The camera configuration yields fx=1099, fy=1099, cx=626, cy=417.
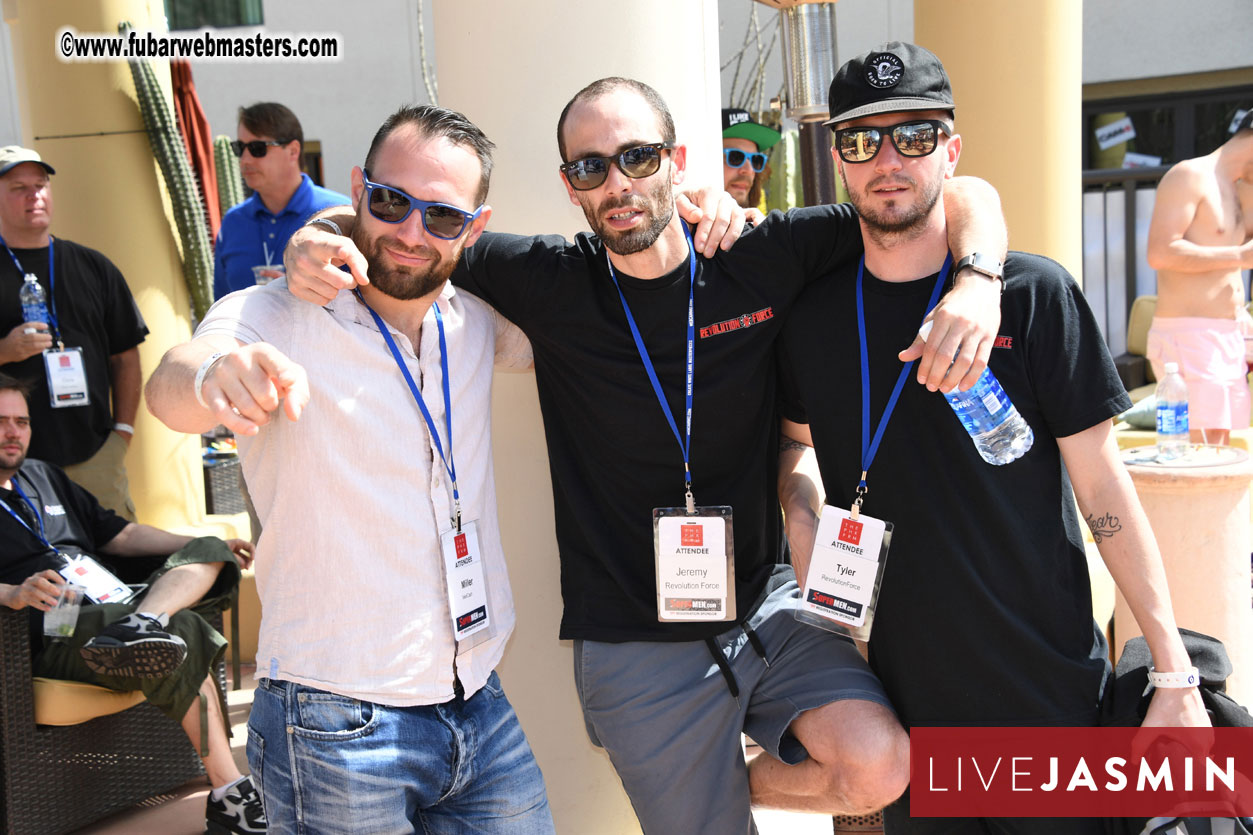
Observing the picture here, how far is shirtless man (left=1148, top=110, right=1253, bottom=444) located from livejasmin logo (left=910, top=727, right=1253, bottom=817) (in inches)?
172

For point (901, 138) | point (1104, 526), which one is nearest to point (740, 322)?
point (901, 138)

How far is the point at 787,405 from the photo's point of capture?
113 inches

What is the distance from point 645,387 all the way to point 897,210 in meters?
0.73

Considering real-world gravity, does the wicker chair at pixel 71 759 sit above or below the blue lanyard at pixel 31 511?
below

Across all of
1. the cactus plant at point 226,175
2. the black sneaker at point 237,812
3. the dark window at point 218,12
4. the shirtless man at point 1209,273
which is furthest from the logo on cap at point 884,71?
the dark window at point 218,12

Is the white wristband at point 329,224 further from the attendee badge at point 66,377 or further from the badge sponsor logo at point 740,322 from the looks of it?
the attendee badge at point 66,377

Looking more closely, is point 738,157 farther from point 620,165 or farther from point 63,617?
point 63,617

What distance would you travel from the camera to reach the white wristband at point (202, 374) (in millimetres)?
2020

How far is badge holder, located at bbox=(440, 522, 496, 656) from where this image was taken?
2.35m

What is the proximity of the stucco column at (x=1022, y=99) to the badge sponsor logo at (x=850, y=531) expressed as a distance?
3926mm

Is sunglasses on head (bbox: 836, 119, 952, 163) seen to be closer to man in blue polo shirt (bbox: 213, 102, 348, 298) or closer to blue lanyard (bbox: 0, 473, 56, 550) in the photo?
blue lanyard (bbox: 0, 473, 56, 550)

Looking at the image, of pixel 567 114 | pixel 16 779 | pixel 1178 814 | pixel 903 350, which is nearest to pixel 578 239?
pixel 567 114

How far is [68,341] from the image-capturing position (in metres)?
5.42

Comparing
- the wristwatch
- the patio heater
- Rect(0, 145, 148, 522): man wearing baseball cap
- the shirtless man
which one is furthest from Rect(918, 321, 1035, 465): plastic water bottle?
the shirtless man
